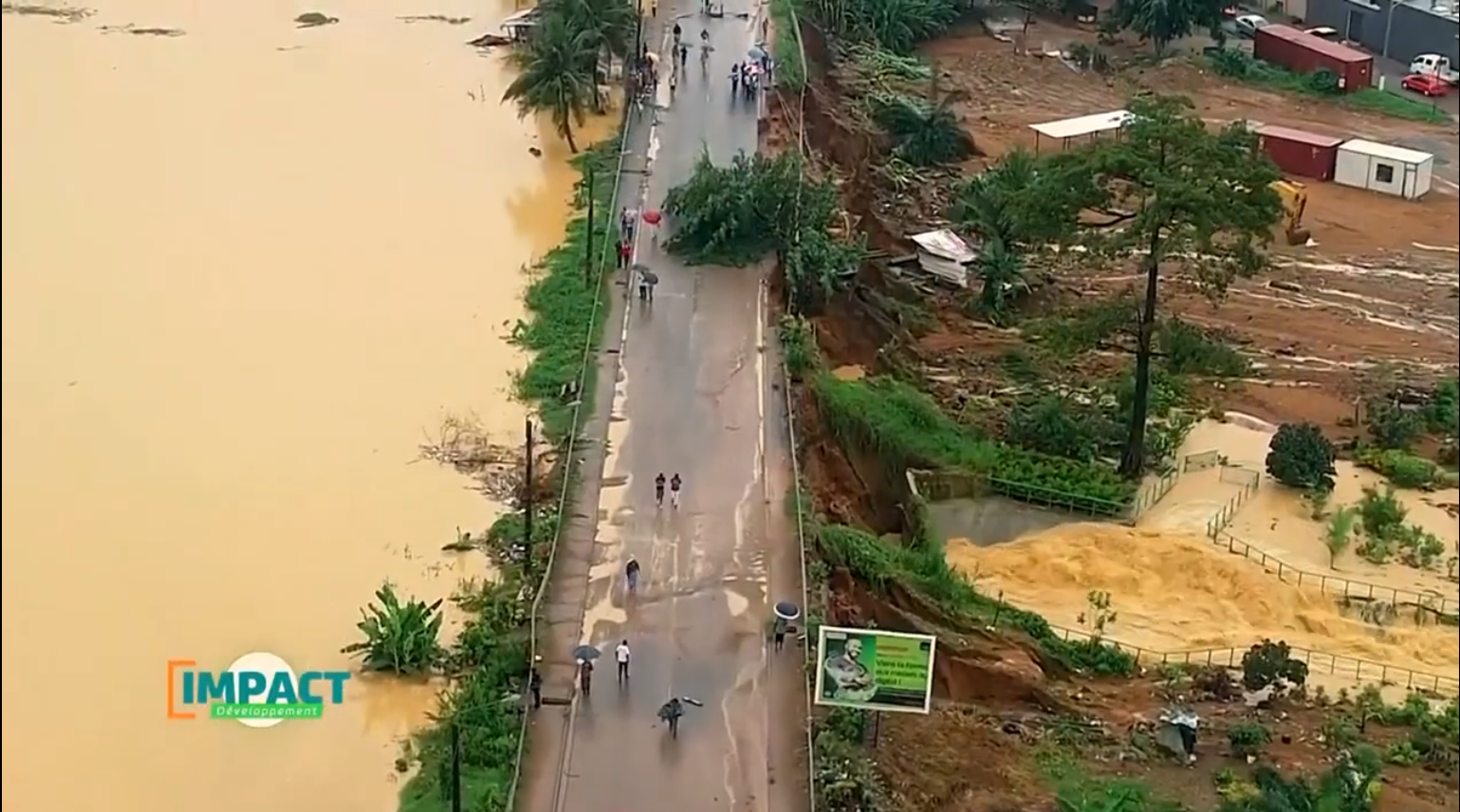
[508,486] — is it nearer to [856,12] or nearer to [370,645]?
[370,645]

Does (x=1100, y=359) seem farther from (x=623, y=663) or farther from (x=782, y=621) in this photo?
(x=623, y=663)

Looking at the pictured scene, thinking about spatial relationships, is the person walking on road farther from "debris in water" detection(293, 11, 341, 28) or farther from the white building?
"debris in water" detection(293, 11, 341, 28)

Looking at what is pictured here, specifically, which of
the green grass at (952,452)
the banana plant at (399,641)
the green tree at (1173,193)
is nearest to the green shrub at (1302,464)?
the green tree at (1173,193)

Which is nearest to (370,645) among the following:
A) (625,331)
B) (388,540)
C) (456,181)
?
(388,540)

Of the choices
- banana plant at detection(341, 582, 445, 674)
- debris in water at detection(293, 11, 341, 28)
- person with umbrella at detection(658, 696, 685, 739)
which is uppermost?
debris in water at detection(293, 11, 341, 28)

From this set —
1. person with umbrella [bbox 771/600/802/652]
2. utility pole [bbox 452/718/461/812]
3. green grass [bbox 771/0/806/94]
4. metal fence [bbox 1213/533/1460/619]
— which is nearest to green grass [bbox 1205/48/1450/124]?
green grass [bbox 771/0/806/94]

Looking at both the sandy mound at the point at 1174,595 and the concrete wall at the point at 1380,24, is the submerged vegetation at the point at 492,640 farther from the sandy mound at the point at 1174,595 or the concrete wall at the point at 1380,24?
the concrete wall at the point at 1380,24
